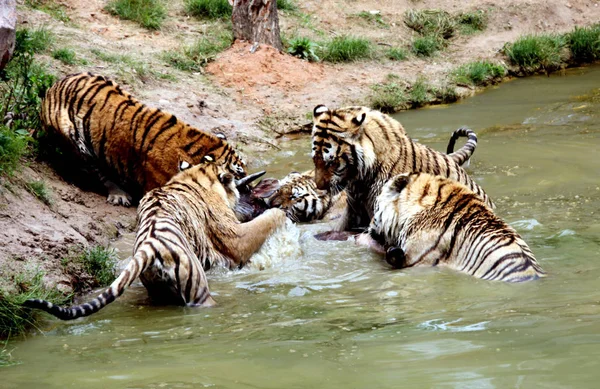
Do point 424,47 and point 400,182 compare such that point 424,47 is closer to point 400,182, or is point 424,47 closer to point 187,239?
point 400,182

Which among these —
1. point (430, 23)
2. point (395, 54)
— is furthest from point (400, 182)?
point (430, 23)

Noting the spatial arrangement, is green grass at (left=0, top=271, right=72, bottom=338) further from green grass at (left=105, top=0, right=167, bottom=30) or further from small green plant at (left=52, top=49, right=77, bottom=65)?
green grass at (left=105, top=0, right=167, bottom=30)

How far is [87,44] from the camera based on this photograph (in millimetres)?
11453

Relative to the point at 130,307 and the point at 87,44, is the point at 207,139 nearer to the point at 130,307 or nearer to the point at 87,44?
the point at 130,307

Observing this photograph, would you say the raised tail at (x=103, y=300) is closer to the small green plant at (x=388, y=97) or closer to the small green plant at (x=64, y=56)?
the small green plant at (x=64, y=56)

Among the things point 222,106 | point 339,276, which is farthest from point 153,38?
point 339,276

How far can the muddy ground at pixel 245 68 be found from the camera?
770cm

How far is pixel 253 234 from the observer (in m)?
6.52

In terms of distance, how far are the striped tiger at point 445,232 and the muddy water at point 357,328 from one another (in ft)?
0.52

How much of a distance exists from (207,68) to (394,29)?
4.18m

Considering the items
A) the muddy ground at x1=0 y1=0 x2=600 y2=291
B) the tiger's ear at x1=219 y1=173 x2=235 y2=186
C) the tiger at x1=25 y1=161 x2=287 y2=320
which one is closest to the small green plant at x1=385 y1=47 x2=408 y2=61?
the muddy ground at x1=0 y1=0 x2=600 y2=291

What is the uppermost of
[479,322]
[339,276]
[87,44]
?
[87,44]

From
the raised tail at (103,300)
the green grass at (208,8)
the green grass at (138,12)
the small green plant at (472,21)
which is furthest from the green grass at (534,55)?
the raised tail at (103,300)

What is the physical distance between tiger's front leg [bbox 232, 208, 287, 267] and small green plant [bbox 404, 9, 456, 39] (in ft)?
30.4
